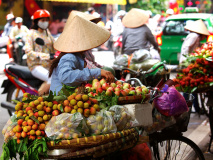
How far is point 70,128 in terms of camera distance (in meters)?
2.94

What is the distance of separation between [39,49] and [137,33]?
7.97 feet

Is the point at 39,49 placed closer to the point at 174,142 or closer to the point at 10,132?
the point at 174,142

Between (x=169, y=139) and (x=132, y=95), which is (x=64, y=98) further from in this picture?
(x=169, y=139)

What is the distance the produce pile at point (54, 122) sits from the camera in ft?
9.61

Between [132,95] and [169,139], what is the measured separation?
2.58 feet

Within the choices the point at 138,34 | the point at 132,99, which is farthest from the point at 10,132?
the point at 138,34

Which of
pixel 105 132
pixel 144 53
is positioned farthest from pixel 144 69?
pixel 105 132

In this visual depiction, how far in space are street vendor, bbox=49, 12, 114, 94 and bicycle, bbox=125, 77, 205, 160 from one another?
0.51m

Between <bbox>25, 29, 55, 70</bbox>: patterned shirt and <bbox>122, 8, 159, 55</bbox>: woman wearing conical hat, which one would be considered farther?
<bbox>122, 8, 159, 55</bbox>: woman wearing conical hat

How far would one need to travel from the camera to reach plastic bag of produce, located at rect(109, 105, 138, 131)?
3.15m

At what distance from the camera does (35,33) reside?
7.29 meters

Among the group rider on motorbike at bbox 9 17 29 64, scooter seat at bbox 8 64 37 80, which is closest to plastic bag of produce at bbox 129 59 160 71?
scooter seat at bbox 8 64 37 80

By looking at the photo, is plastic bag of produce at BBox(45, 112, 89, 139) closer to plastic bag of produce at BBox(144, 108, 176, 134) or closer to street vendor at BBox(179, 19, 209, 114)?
plastic bag of produce at BBox(144, 108, 176, 134)

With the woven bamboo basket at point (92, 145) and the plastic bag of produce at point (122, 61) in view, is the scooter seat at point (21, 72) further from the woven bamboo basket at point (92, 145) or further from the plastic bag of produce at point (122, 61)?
the woven bamboo basket at point (92, 145)
